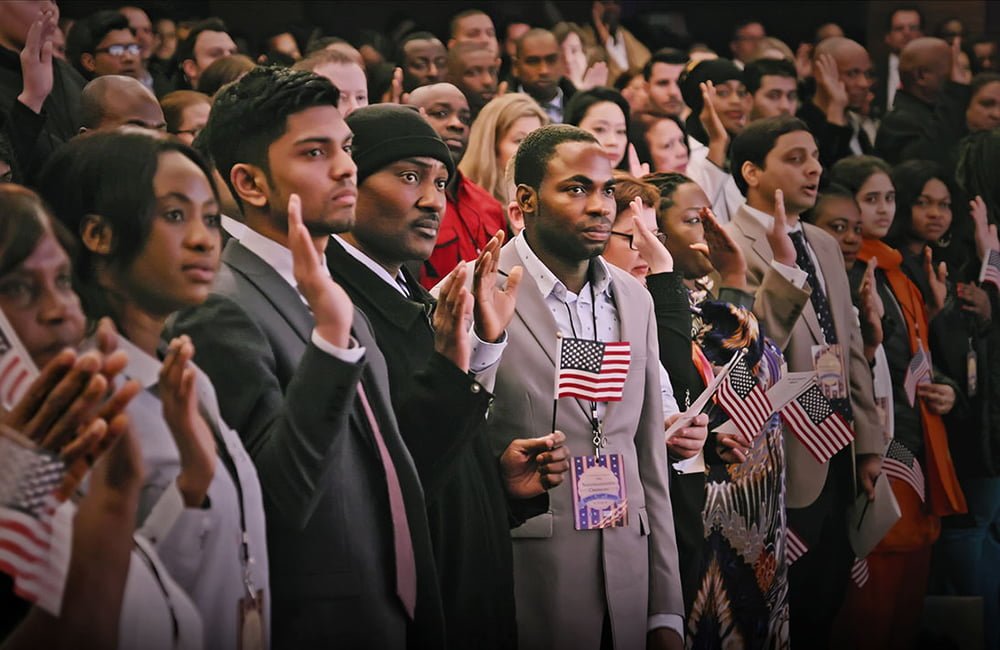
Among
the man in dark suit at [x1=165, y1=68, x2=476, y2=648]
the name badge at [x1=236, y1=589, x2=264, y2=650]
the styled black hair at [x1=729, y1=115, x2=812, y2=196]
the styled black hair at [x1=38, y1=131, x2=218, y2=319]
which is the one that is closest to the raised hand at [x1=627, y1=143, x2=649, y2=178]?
the styled black hair at [x1=729, y1=115, x2=812, y2=196]

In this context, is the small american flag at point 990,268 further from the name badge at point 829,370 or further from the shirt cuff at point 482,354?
the shirt cuff at point 482,354

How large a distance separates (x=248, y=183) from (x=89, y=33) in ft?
2.76

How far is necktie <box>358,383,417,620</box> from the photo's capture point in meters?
4.38

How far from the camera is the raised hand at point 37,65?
4230 mm

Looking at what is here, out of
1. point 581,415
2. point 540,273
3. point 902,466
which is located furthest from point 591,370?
point 902,466

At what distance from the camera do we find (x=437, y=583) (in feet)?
15.0

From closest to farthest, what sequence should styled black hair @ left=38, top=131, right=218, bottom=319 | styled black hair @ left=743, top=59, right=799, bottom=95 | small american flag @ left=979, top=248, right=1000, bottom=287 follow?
1. styled black hair @ left=38, top=131, right=218, bottom=319
2. styled black hair @ left=743, top=59, right=799, bottom=95
3. small american flag @ left=979, top=248, right=1000, bottom=287

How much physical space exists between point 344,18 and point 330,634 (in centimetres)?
239

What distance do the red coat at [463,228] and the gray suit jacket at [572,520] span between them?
0.14m

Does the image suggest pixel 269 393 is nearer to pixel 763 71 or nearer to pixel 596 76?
pixel 596 76

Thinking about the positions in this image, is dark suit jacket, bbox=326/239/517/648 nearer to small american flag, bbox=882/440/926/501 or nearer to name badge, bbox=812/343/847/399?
name badge, bbox=812/343/847/399

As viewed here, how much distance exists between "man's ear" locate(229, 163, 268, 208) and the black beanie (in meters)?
0.44

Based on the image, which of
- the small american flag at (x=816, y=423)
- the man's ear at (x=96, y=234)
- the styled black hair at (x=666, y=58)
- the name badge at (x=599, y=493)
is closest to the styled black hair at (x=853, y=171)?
the styled black hair at (x=666, y=58)

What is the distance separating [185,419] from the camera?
399 cm
